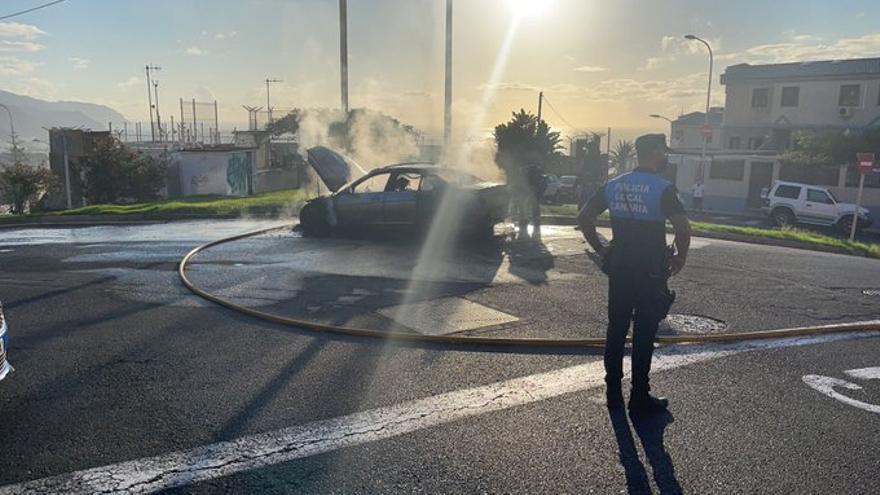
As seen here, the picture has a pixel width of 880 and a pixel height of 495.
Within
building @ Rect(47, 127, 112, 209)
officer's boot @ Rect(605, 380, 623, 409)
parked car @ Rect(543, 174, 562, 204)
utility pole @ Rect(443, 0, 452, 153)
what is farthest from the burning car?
building @ Rect(47, 127, 112, 209)

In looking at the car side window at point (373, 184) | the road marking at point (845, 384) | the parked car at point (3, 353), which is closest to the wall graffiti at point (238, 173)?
the car side window at point (373, 184)

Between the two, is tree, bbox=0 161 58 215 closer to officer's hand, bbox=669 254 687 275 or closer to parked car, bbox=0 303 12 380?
parked car, bbox=0 303 12 380

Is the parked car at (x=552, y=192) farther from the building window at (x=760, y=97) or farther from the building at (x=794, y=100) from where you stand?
the building window at (x=760, y=97)

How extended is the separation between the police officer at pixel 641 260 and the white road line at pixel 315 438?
1.73ft

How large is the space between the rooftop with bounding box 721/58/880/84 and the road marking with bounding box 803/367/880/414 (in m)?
40.1

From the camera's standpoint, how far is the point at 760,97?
42.1 metres

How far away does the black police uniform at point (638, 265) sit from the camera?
4.18 metres

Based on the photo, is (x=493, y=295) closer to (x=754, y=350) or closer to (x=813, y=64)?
(x=754, y=350)

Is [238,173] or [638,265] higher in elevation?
[638,265]

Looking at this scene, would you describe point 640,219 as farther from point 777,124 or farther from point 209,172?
point 777,124

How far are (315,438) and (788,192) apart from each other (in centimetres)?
2418

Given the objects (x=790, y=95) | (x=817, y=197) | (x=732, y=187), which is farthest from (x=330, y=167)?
(x=790, y=95)

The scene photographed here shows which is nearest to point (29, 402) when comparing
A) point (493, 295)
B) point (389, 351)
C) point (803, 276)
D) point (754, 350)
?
point (389, 351)

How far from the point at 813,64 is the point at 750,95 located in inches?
154
